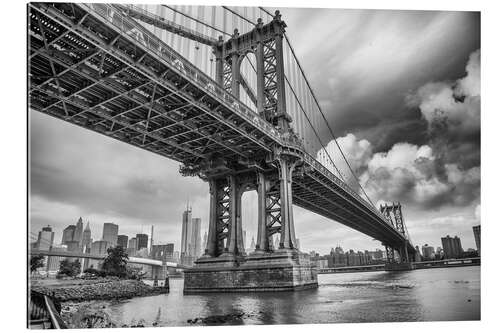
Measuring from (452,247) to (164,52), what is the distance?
57.2ft

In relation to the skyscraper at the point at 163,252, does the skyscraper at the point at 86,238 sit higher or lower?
higher

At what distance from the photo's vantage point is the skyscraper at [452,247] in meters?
16.2

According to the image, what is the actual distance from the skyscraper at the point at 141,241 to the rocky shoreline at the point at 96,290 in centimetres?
507

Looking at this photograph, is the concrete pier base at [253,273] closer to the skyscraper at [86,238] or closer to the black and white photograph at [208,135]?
the black and white photograph at [208,135]

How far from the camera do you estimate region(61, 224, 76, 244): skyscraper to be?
14829 millimetres

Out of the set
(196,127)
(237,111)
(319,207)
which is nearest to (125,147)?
(196,127)

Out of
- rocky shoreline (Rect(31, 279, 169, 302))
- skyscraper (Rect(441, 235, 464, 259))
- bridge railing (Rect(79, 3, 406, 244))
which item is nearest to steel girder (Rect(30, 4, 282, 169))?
bridge railing (Rect(79, 3, 406, 244))

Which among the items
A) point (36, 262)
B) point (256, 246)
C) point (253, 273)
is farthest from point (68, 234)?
point (256, 246)

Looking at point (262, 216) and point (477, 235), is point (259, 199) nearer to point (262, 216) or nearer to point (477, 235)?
point (262, 216)

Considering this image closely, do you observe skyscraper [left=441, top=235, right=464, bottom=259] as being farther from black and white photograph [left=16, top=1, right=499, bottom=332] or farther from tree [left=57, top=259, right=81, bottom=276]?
tree [left=57, top=259, right=81, bottom=276]

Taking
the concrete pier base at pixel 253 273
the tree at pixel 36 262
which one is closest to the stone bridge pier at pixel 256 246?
the concrete pier base at pixel 253 273

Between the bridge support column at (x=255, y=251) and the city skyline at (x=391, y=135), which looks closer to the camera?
the city skyline at (x=391, y=135)
